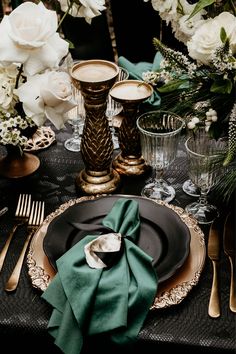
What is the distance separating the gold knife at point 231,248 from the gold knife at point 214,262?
0.02 m

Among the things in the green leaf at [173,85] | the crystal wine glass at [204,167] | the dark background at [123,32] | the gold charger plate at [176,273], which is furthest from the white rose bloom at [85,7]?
the dark background at [123,32]

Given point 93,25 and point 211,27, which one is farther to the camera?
point 93,25

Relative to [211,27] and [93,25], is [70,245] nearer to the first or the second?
[211,27]

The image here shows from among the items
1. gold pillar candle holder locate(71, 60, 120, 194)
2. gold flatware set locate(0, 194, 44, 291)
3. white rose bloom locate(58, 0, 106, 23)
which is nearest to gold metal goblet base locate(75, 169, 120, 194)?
gold pillar candle holder locate(71, 60, 120, 194)

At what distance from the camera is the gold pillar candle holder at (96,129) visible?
1126 mm

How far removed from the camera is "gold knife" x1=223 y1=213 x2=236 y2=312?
910mm

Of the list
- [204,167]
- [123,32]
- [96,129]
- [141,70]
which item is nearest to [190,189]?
[204,167]

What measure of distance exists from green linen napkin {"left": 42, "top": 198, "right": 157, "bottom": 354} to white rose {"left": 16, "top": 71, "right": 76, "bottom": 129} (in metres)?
0.28

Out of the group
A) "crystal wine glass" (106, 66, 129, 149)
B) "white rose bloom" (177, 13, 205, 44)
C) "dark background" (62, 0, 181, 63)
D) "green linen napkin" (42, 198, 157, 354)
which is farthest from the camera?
"dark background" (62, 0, 181, 63)

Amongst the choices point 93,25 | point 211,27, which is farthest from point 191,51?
point 93,25

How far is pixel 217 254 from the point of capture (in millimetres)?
999

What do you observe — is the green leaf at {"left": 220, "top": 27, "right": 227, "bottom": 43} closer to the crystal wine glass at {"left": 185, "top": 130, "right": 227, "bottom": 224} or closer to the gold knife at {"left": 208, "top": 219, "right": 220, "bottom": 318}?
the crystal wine glass at {"left": 185, "top": 130, "right": 227, "bottom": 224}

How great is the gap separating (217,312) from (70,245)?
303 millimetres

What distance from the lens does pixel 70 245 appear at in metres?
1.00
